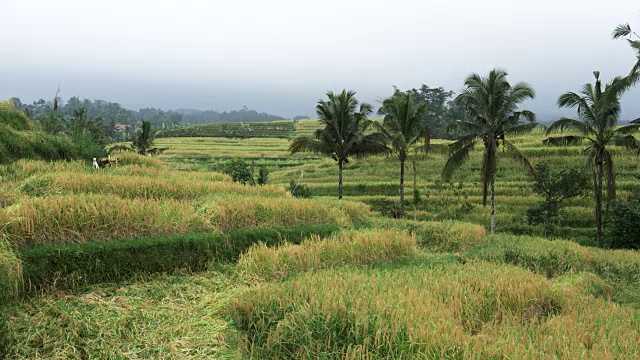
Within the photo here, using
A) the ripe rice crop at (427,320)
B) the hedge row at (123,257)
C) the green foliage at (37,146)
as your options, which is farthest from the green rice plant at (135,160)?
the ripe rice crop at (427,320)

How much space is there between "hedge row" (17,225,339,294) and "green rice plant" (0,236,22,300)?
29 centimetres

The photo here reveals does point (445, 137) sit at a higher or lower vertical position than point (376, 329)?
higher

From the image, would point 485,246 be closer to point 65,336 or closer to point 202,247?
point 202,247

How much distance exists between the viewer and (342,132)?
843 inches

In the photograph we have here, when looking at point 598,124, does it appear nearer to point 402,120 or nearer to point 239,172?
point 402,120

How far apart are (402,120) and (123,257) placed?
639 inches

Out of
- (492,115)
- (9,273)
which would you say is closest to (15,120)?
(9,273)

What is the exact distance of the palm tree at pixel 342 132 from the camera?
21.1 m

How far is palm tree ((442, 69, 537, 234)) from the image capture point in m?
17.8

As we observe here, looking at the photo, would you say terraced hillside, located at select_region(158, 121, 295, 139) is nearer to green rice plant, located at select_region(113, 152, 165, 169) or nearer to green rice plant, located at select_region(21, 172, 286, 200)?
green rice plant, located at select_region(113, 152, 165, 169)

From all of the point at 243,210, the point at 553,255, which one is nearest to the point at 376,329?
the point at 243,210

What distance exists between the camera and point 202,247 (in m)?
7.40

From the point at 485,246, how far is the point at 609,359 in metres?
6.72

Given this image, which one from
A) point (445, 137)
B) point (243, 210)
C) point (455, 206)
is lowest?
point (455, 206)
